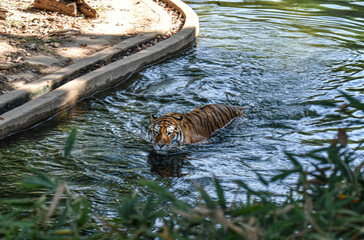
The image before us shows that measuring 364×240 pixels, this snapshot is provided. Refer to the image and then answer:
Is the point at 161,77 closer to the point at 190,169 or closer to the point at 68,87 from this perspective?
the point at 68,87

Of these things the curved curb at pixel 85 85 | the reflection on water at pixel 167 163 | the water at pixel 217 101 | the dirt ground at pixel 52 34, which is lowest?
the reflection on water at pixel 167 163

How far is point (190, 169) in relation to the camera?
4938 mm

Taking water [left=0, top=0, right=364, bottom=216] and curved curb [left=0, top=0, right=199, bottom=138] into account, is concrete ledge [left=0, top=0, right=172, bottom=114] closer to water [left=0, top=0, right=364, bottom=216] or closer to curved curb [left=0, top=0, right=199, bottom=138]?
curved curb [left=0, top=0, right=199, bottom=138]

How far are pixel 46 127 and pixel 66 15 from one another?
4.31 meters

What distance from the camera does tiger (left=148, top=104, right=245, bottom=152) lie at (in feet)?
16.6

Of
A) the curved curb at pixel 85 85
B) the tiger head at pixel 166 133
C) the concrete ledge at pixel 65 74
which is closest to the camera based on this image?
the tiger head at pixel 166 133

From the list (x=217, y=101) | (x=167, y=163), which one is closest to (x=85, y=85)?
(x=217, y=101)

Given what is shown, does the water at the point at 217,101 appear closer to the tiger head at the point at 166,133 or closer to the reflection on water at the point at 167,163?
the reflection on water at the point at 167,163

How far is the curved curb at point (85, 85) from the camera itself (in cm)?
573

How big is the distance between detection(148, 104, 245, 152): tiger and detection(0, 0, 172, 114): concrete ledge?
193 centimetres

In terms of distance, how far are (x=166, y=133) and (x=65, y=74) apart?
255cm

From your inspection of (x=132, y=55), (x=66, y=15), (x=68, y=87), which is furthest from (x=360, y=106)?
(x=66, y=15)

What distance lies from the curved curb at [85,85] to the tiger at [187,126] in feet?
5.38

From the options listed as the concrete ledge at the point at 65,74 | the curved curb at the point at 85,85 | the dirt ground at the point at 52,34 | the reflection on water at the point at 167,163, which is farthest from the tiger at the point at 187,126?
the dirt ground at the point at 52,34
